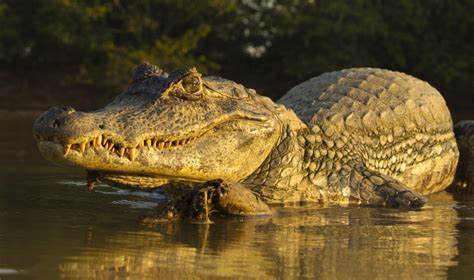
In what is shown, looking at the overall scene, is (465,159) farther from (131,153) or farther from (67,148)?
(67,148)

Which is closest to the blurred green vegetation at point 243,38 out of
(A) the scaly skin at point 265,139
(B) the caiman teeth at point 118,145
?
(A) the scaly skin at point 265,139

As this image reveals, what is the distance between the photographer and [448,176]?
862 cm

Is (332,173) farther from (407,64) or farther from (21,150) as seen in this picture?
(407,64)

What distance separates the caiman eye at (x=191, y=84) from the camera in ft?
20.8

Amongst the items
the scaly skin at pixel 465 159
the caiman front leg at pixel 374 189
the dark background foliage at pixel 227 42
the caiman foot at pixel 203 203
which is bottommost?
the caiman foot at pixel 203 203

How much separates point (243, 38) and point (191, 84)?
28.2 meters

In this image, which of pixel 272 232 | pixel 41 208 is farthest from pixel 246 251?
pixel 41 208

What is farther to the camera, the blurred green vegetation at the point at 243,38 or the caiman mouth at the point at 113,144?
→ the blurred green vegetation at the point at 243,38

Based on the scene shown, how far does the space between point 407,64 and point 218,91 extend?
26.6 meters

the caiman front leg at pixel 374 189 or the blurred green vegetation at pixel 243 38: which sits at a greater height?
the blurred green vegetation at pixel 243 38

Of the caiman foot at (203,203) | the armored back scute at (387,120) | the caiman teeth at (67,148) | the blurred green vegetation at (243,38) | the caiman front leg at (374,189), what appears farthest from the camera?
the blurred green vegetation at (243,38)

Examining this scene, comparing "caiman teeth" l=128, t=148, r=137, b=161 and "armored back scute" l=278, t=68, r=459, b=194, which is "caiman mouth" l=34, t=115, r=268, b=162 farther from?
"armored back scute" l=278, t=68, r=459, b=194

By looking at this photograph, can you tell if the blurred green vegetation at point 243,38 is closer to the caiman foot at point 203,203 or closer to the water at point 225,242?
the water at point 225,242

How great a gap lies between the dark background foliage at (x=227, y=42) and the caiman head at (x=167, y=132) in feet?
72.8
